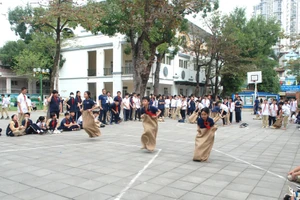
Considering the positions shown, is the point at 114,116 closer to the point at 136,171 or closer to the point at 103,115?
the point at 103,115

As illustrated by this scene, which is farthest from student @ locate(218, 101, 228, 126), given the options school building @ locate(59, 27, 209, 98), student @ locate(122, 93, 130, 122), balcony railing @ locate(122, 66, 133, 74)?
balcony railing @ locate(122, 66, 133, 74)

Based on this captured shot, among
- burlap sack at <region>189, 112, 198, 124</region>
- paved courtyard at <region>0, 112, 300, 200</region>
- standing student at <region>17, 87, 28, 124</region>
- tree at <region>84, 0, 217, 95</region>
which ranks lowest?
paved courtyard at <region>0, 112, 300, 200</region>

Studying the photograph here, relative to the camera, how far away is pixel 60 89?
35.5 metres

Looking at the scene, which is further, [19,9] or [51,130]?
[19,9]

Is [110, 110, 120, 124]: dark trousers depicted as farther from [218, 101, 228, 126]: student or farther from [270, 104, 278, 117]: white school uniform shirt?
[270, 104, 278, 117]: white school uniform shirt

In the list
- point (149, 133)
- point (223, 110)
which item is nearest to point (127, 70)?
point (223, 110)

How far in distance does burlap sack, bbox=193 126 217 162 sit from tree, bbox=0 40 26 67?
40.8 metres

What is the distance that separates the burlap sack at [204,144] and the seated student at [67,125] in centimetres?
693

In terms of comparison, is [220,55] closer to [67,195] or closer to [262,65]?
[262,65]

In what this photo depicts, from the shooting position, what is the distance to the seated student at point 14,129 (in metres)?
10.0

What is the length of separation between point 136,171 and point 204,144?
6.44 feet

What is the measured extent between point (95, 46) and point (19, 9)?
53.0 ft

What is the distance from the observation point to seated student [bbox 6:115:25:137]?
32.9 ft

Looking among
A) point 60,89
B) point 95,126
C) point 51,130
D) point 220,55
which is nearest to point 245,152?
point 95,126
